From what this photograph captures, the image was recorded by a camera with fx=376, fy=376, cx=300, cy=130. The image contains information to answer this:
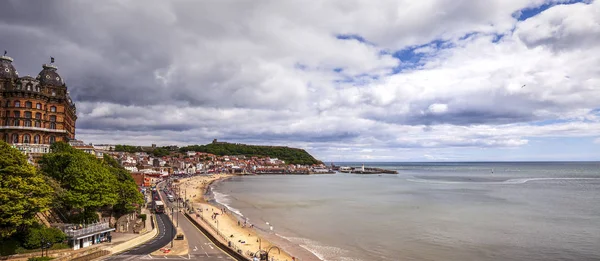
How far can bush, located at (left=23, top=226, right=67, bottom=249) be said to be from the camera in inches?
1119

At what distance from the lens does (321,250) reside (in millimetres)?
39188

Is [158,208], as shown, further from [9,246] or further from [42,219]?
[9,246]

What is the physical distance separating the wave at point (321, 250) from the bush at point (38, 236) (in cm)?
2273

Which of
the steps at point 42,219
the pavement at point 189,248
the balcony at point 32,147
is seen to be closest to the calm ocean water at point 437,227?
the pavement at point 189,248

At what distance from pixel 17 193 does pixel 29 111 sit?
113 ft

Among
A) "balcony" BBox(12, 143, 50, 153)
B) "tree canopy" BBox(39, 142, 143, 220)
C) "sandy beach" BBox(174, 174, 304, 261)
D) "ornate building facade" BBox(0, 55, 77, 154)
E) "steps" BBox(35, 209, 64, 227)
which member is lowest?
"sandy beach" BBox(174, 174, 304, 261)

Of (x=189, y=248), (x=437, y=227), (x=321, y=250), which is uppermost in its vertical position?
(x=189, y=248)

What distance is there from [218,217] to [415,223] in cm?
2912

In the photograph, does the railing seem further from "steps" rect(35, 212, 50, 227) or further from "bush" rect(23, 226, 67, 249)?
"steps" rect(35, 212, 50, 227)

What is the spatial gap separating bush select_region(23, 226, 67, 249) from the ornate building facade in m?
28.6

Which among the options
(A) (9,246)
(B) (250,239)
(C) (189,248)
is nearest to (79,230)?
(A) (9,246)

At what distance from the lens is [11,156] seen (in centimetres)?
2820

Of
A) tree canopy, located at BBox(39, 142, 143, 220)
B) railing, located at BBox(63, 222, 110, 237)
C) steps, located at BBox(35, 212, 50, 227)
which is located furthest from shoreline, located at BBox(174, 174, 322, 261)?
steps, located at BBox(35, 212, 50, 227)

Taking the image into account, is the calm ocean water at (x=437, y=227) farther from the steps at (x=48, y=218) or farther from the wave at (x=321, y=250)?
the steps at (x=48, y=218)
